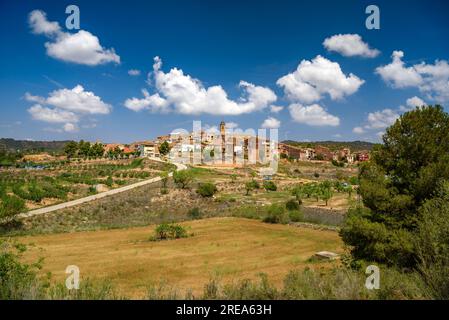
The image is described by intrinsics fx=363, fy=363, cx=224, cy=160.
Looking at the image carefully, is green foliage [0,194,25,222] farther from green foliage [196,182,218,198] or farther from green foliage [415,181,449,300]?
green foliage [415,181,449,300]

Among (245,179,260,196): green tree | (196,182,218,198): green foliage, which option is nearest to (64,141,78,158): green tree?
(245,179,260,196): green tree

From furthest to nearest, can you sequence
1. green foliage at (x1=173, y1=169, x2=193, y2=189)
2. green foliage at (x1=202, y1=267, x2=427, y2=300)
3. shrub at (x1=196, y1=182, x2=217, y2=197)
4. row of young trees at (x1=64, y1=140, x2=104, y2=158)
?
row of young trees at (x1=64, y1=140, x2=104, y2=158)
green foliage at (x1=173, y1=169, x2=193, y2=189)
shrub at (x1=196, y1=182, x2=217, y2=197)
green foliage at (x1=202, y1=267, x2=427, y2=300)

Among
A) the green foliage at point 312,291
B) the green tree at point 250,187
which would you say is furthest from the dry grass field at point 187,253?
the green tree at point 250,187

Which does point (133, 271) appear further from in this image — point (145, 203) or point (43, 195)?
point (43, 195)

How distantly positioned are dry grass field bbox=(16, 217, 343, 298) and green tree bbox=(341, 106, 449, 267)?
4676 millimetres

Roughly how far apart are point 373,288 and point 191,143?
14023 cm

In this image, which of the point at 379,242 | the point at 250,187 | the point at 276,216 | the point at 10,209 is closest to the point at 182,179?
the point at 250,187

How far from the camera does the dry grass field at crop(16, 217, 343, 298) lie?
62.4ft

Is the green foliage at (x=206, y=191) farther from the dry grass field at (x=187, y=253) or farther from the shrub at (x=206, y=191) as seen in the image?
the dry grass field at (x=187, y=253)

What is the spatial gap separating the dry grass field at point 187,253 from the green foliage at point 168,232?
1.02m

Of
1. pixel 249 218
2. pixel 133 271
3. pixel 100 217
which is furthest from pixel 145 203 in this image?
pixel 133 271

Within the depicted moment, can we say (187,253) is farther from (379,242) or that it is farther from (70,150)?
(70,150)

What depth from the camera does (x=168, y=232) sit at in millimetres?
30656

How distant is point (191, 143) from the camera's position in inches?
5842
